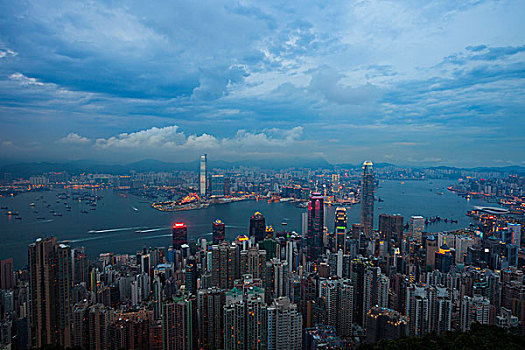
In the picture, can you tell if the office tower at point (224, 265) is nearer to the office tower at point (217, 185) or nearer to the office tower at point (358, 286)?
the office tower at point (358, 286)

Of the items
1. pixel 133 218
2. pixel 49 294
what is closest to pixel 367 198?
pixel 133 218

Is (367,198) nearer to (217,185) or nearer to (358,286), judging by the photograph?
(217,185)

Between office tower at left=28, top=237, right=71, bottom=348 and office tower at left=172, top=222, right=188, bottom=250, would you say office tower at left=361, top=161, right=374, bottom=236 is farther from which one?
office tower at left=28, top=237, right=71, bottom=348

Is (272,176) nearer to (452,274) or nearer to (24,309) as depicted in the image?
(452,274)

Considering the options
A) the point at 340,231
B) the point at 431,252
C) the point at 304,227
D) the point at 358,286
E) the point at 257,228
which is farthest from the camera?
the point at 304,227

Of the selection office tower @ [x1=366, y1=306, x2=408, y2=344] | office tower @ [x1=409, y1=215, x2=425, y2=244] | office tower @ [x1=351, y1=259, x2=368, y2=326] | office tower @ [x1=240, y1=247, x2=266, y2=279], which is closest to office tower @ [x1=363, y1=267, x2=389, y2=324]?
office tower @ [x1=351, y1=259, x2=368, y2=326]

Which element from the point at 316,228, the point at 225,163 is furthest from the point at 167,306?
the point at 225,163
